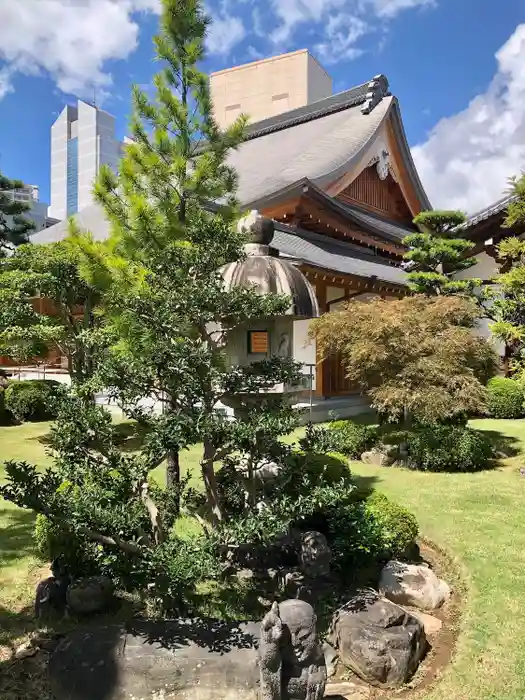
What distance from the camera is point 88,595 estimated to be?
4.28 meters

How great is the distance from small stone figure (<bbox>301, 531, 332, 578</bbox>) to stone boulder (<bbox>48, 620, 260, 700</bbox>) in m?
1.42

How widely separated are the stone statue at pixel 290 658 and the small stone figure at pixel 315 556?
5.14 ft

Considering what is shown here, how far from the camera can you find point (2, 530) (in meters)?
6.37

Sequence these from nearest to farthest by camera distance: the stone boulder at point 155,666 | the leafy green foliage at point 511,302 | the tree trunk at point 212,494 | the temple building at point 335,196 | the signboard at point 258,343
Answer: the stone boulder at point 155,666 < the tree trunk at point 212,494 < the signboard at point 258,343 < the leafy green foliage at point 511,302 < the temple building at point 335,196

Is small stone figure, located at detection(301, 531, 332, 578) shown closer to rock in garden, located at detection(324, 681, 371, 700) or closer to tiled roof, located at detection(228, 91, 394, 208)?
rock in garden, located at detection(324, 681, 371, 700)

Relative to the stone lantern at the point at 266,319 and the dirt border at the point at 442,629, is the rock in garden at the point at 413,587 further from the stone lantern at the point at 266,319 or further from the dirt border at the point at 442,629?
the stone lantern at the point at 266,319

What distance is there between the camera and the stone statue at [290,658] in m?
3.04

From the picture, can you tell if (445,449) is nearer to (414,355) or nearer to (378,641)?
(414,355)

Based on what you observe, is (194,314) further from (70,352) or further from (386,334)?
(70,352)

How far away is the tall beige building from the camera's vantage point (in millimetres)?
30844

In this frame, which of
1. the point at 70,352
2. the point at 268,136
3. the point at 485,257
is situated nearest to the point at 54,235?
the point at 268,136

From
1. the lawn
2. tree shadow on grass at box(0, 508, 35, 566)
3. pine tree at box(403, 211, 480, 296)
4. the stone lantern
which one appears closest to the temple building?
pine tree at box(403, 211, 480, 296)

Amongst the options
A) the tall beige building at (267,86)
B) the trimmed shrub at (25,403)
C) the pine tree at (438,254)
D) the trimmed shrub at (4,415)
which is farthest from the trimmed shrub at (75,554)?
the tall beige building at (267,86)

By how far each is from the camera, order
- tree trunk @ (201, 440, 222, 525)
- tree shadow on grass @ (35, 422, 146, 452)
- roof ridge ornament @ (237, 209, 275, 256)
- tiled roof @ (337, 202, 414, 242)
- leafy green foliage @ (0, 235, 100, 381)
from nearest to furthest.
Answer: tree trunk @ (201, 440, 222, 525) < roof ridge ornament @ (237, 209, 275, 256) < leafy green foliage @ (0, 235, 100, 381) < tree shadow on grass @ (35, 422, 146, 452) < tiled roof @ (337, 202, 414, 242)
